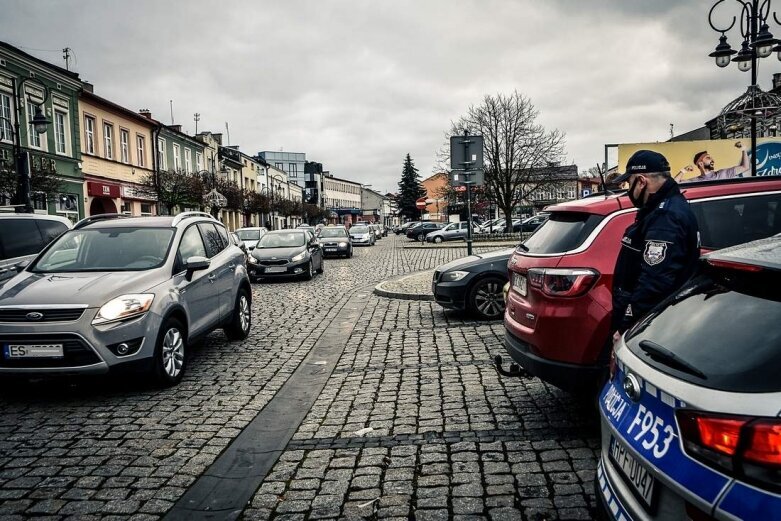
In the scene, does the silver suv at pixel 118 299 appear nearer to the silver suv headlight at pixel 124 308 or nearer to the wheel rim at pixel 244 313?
the silver suv headlight at pixel 124 308

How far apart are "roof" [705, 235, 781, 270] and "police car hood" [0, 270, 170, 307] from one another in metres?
5.20

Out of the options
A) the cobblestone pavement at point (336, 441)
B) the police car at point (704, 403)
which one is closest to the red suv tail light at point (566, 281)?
the cobblestone pavement at point (336, 441)

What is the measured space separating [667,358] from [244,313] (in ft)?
24.5

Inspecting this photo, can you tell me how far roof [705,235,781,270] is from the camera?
210 centimetres

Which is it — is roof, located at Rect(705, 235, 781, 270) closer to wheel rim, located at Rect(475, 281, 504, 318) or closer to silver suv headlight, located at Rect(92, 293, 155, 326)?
silver suv headlight, located at Rect(92, 293, 155, 326)

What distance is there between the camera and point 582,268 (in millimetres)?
4520

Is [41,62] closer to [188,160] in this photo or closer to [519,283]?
[188,160]

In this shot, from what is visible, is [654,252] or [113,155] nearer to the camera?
[654,252]

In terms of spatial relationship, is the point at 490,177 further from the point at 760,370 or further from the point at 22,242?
the point at 760,370

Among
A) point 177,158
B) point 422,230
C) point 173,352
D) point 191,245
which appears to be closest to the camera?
point 173,352

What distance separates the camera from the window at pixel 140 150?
37438mm

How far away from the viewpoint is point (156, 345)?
5.98 meters

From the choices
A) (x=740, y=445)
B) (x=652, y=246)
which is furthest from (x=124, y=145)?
(x=740, y=445)

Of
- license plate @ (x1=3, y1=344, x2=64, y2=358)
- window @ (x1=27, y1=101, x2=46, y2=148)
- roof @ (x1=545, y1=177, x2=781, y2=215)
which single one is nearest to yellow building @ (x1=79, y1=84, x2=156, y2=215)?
window @ (x1=27, y1=101, x2=46, y2=148)
